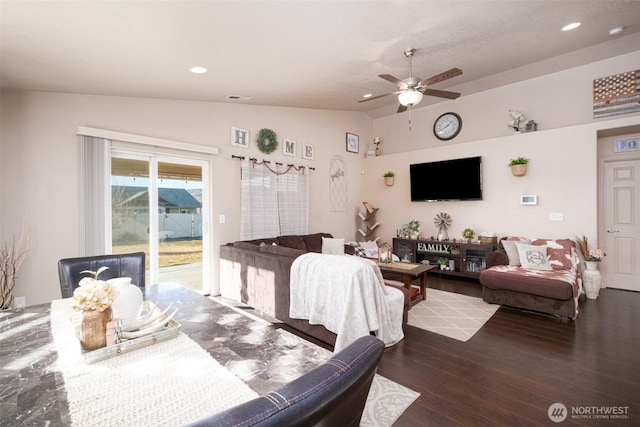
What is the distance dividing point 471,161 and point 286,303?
4433 millimetres

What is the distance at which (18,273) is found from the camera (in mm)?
2922

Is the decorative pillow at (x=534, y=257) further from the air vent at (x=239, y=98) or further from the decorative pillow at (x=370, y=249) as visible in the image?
the air vent at (x=239, y=98)

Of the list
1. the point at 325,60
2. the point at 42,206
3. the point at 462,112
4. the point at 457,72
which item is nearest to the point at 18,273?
the point at 42,206

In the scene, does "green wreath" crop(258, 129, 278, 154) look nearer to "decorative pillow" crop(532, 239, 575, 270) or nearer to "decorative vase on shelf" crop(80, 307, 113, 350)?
"decorative vase on shelf" crop(80, 307, 113, 350)

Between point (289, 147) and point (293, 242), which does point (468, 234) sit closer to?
point (293, 242)

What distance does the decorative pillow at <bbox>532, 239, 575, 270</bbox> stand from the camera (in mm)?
3983

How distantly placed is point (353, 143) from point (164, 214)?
14.4ft

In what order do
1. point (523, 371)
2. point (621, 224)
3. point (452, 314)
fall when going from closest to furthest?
point (523, 371) < point (452, 314) < point (621, 224)

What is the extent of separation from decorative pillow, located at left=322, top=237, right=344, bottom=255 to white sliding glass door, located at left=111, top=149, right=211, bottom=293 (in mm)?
2033

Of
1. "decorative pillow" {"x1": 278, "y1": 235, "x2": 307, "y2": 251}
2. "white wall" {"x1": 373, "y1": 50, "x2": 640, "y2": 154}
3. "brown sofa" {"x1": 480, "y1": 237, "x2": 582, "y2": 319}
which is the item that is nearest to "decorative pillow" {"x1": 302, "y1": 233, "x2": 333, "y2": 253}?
"decorative pillow" {"x1": 278, "y1": 235, "x2": 307, "y2": 251}

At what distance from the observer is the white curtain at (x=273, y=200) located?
15.5 ft

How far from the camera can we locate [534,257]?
13.3ft

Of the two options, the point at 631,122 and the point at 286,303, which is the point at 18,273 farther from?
the point at 631,122

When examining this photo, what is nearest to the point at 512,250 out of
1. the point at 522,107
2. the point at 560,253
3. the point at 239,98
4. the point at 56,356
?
the point at 560,253
